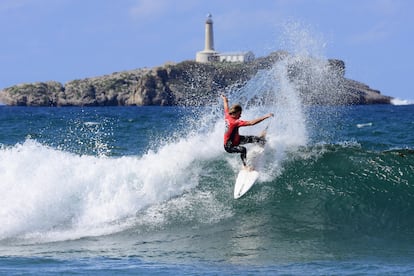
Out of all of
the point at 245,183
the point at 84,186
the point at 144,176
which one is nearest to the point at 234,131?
the point at 245,183

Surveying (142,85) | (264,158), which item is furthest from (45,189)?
(142,85)

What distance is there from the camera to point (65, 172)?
14.4m

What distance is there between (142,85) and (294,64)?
333ft

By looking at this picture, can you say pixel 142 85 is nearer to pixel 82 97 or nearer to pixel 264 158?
pixel 82 97

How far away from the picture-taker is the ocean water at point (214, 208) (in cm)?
998

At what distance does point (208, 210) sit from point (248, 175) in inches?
40.0

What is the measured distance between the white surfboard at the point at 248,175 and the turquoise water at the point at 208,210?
226 mm

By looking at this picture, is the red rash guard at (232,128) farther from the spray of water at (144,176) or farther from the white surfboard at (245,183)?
the spray of water at (144,176)

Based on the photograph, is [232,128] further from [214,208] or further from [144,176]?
[144,176]

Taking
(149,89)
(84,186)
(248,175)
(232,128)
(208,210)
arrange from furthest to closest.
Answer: (149,89), (84,186), (248,175), (208,210), (232,128)

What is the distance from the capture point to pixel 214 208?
13.1m

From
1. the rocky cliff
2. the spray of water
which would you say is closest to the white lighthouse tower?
the rocky cliff

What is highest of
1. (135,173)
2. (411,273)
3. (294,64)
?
(294,64)

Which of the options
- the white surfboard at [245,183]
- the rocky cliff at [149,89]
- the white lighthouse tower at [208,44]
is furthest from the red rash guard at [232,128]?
the white lighthouse tower at [208,44]
